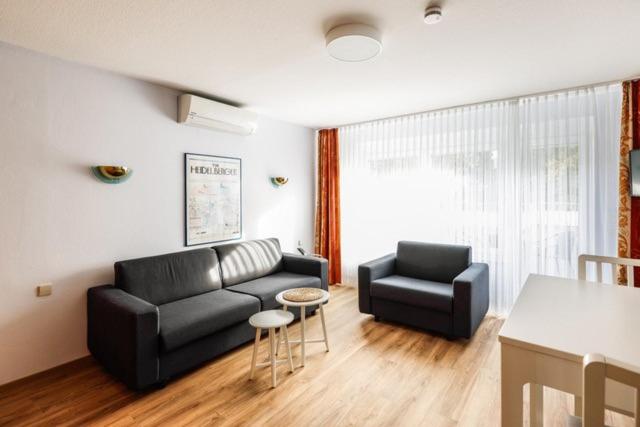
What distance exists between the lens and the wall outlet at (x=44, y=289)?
97.1 inches

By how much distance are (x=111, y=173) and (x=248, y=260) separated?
1.63m

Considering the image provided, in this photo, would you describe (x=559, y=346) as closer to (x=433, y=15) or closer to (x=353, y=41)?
(x=433, y=15)

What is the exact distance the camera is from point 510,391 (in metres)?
1.17

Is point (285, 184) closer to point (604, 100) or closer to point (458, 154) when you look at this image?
point (458, 154)

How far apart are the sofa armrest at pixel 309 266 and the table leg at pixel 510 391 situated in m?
2.65

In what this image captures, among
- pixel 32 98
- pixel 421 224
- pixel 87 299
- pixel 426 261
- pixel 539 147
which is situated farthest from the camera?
pixel 421 224

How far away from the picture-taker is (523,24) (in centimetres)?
204

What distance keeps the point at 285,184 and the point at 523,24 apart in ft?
11.0

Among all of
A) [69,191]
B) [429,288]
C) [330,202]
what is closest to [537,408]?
[429,288]

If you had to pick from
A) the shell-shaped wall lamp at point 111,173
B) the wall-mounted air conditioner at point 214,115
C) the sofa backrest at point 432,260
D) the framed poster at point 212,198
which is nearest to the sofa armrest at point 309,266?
the framed poster at point 212,198

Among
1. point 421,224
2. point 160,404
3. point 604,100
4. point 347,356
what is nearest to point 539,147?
point 604,100

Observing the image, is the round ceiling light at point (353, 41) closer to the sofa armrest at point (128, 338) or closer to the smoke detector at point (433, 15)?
the smoke detector at point (433, 15)

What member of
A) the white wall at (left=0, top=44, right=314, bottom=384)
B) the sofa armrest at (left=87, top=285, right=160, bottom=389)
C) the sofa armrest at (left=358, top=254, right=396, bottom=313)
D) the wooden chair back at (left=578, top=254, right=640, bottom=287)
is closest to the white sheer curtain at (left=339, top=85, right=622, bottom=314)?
the sofa armrest at (left=358, top=254, right=396, bottom=313)

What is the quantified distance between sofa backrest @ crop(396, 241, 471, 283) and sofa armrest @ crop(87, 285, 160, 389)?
2.76 metres
